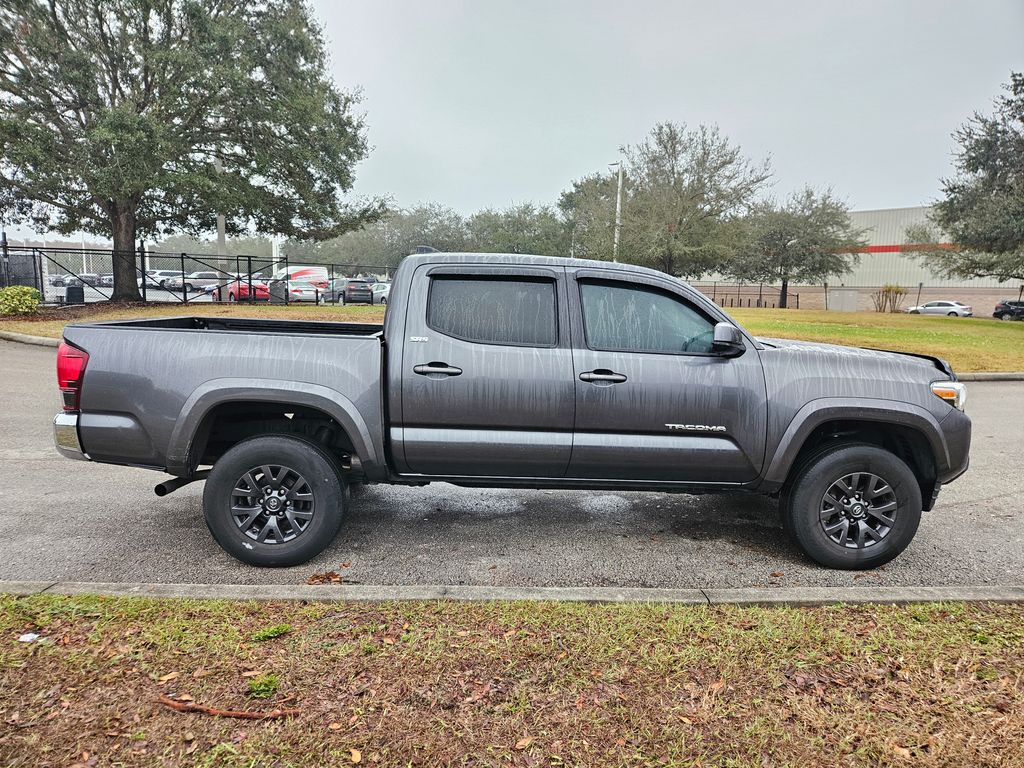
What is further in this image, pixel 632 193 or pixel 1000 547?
pixel 632 193

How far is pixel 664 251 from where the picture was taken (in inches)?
1380

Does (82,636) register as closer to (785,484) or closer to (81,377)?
(81,377)

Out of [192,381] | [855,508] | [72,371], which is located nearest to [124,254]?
[72,371]

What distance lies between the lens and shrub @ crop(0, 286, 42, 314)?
17141 mm

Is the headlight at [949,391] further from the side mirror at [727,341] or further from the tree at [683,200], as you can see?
the tree at [683,200]

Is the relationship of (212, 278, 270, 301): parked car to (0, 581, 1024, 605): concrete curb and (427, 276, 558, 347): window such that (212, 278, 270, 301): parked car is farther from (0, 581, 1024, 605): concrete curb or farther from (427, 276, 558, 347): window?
(0, 581, 1024, 605): concrete curb

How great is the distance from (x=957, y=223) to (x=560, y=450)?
31613mm

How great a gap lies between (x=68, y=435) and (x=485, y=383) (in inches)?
99.1

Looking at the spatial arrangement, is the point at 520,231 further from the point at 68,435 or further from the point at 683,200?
the point at 68,435

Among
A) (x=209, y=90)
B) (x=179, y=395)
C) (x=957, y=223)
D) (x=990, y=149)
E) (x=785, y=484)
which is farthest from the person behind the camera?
(x=957, y=223)

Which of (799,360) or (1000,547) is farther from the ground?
(799,360)

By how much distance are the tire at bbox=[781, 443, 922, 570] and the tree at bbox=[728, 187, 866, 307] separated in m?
46.4

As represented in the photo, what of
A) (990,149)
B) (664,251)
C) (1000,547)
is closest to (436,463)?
(1000,547)

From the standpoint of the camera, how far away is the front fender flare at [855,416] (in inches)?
152
